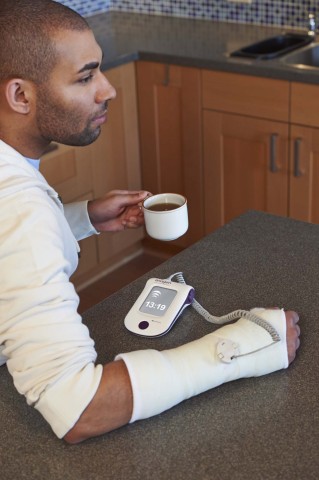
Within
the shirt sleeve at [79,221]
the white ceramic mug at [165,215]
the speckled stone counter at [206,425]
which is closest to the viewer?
the speckled stone counter at [206,425]

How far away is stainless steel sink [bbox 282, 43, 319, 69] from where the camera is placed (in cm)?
301

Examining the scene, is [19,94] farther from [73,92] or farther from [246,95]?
[246,95]

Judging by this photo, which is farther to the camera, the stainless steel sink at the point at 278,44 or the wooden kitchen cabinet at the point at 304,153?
the stainless steel sink at the point at 278,44

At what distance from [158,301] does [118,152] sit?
1.94 m

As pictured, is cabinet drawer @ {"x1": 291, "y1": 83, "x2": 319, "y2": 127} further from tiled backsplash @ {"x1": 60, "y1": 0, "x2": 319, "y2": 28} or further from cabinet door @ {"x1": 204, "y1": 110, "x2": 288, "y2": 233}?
tiled backsplash @ {"x1": 60, "y1": 0, "x2": 319, "y2": 28}

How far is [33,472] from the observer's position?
1.10 m

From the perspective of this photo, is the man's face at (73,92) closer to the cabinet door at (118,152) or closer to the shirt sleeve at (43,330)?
the shirt sleeve at (43,330)

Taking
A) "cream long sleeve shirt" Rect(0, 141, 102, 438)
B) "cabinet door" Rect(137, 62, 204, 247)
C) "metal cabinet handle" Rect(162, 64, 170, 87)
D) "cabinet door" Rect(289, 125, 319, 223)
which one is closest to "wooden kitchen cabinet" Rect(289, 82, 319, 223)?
"cabinet door" Rect(289, 125, 319, 223)

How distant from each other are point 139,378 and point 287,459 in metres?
0.24

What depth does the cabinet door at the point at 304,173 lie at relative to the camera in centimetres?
284

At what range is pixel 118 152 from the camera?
10.8ft

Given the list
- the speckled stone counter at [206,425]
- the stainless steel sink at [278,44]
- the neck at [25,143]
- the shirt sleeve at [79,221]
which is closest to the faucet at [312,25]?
the stainless steel sink at [278,44]

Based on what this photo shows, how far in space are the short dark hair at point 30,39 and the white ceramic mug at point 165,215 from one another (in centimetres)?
34

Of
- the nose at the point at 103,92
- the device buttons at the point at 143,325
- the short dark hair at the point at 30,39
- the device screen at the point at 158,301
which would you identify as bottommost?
the device buttons at the point at 143,325
